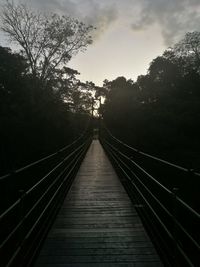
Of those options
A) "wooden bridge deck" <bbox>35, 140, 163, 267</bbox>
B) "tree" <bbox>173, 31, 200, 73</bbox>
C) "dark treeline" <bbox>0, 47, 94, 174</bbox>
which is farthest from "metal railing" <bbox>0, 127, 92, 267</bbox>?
"tree" <bbox>173, 31, 200, 73</bbox>

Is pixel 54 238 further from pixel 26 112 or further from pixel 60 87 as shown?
pixel 60 87

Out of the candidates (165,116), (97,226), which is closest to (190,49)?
(165,116)

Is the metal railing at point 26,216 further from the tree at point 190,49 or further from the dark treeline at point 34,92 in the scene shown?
the tree at point 190,49

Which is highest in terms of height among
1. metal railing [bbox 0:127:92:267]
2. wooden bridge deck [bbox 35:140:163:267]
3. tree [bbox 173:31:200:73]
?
tree [bbox 173:31:200:73]

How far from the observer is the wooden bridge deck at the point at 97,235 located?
485 cm

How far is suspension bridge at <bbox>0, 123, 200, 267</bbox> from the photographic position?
14.7 feet

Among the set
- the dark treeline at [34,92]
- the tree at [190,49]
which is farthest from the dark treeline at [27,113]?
the tree at [190,49]

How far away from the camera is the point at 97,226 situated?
6.29 m

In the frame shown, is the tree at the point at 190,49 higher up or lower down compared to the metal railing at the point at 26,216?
higher up

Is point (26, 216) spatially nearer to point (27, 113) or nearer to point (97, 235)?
point (97, 235)

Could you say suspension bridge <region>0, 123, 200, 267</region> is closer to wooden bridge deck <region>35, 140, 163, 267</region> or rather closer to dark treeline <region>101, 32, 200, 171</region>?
wooden bridge deck <region>35, 140, 163, 267</region>

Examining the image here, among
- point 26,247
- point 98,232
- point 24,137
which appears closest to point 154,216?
point 98,232

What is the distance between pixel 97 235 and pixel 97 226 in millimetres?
481

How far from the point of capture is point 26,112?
97.8 feet
